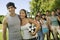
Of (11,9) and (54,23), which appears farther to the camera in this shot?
(54,23)

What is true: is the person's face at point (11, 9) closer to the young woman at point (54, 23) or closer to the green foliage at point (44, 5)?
the young woman at point (54, 23)

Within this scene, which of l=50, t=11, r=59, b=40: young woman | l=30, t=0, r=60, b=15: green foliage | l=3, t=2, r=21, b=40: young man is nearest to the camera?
l=3, t=2, r=21, b=40: young man

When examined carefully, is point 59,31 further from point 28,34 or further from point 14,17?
point 14,17

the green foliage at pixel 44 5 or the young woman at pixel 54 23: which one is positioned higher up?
the young woman at pixel 54 23

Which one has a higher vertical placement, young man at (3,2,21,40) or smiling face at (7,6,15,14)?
smiling face at (7,6,15,14)

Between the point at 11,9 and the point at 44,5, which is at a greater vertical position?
the point at 11,9

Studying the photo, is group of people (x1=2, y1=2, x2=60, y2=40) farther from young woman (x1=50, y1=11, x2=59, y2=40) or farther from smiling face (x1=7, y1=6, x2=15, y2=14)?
young woman (x1=50, y1=11, x2=59, y2=40)

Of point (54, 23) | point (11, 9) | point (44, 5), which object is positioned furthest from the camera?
point (44, 5)

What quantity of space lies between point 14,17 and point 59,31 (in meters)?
5.76

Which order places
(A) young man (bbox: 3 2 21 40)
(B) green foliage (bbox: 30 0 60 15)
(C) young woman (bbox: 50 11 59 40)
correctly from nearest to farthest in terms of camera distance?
(A) young man (bbox: 3 2 21 40), (C) young woman (bbox: 50 11 59 40), (B) green foliage (bbox: 30 0 60 15)

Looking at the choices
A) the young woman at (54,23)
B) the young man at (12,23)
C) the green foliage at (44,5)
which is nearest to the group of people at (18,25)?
the young man at (12,23)

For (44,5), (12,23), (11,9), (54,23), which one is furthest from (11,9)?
(44,5)

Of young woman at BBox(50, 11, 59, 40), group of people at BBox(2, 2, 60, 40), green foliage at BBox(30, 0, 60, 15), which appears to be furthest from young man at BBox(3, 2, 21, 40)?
green foliage at BBox(30, 0, 60, 15)

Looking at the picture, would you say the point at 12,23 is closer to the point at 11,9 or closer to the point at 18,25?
the point at 18,25
